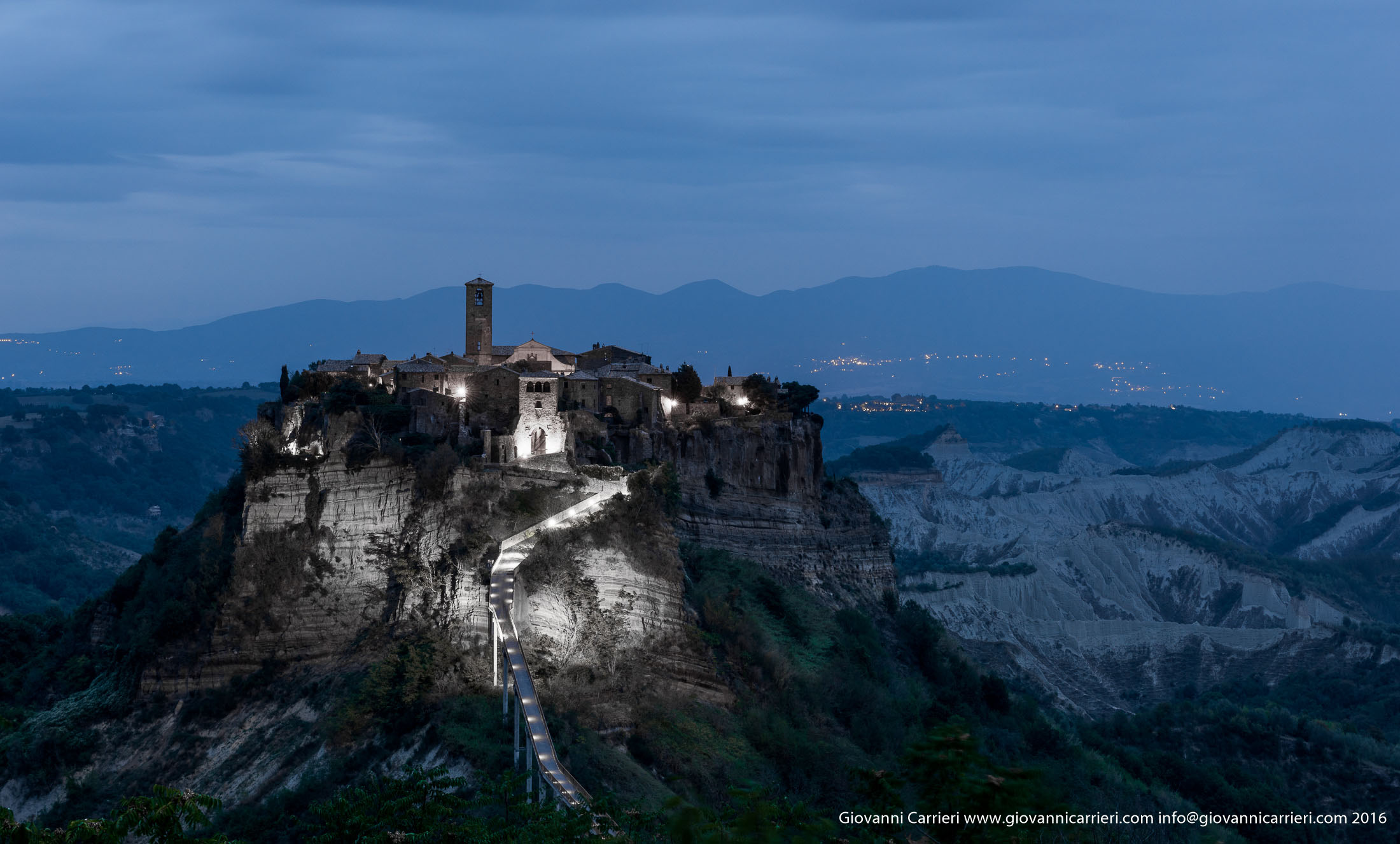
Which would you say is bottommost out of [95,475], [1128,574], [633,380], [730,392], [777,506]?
[1128,574]

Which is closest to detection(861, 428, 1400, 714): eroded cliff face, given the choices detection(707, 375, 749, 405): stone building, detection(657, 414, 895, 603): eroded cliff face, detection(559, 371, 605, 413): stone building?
detection(657, 414, 895, 603): eroded cliff face

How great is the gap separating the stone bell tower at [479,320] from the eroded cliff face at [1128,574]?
35658mm

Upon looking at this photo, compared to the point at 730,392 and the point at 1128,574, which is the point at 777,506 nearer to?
the point at 730,392

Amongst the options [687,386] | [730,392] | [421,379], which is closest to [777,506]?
[687,386]

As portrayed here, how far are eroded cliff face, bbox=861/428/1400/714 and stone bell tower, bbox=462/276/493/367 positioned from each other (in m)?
35.7

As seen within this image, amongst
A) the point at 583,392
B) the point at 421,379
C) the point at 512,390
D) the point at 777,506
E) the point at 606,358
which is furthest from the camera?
the point at 606,358

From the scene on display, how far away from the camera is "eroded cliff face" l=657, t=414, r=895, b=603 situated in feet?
181

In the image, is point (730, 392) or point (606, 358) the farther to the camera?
point (730, 392)

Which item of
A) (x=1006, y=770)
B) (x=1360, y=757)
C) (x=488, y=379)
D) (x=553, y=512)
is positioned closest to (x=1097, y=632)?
(x=1360, y=757)

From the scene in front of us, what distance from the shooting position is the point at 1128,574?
10206 centimetres

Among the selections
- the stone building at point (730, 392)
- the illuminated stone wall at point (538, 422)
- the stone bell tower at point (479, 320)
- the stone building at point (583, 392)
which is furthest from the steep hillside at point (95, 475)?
the illuminated stone wall at point (538, 422)

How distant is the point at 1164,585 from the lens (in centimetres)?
10181

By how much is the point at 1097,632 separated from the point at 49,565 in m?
76.0

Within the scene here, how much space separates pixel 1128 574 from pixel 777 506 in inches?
2073
